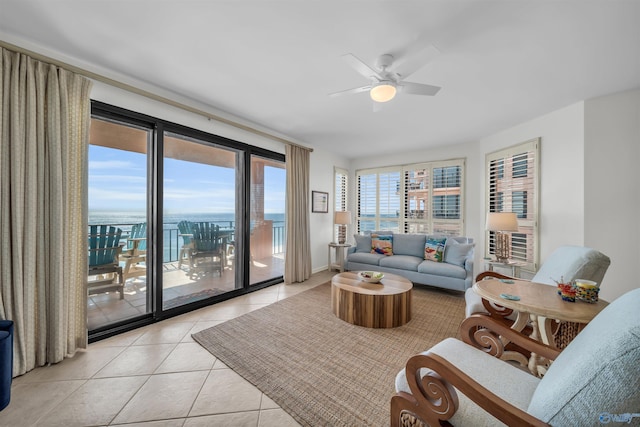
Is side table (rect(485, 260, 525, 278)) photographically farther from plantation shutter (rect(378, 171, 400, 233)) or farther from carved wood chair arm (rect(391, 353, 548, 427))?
carved wood chair arm (rect(391, 353, 548, 427))

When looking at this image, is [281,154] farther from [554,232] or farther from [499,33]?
[554,232]

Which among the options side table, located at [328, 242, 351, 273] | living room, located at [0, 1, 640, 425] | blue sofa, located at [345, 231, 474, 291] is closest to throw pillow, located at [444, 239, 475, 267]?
blue sofa, located at [345, 231, 474, 291]

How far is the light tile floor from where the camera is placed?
4.91ft

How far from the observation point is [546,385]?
0.91 metres

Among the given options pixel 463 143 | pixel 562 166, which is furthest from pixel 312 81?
pixel 463 143

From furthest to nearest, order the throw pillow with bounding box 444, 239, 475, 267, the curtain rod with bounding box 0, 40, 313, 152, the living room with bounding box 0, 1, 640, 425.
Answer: the throw pillow with bounding box 444, 239, 475, 267 → the living room with bounding box 0, 1, 640, 425 → the curtain rod with bounding box 0, 40, 313, 152

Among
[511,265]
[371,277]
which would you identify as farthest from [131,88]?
[511,265]

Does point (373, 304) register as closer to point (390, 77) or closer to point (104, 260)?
point (390, 77)

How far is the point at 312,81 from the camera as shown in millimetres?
2482

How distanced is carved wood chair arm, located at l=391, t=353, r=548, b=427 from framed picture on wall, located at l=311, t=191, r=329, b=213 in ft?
13.0

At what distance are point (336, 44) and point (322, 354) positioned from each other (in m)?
2.59

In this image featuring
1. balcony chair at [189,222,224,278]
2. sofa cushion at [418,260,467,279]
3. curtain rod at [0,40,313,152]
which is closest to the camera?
curtain rod at [0,40,313,152]

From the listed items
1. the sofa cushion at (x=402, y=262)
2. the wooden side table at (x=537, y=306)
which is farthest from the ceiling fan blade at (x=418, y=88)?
the sofa cushion at (x=402, y=262)

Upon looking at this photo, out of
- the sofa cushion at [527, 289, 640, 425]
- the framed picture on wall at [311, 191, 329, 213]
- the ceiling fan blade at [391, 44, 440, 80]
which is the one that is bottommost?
the sofa cushion at [527, 289, 640, 425]
